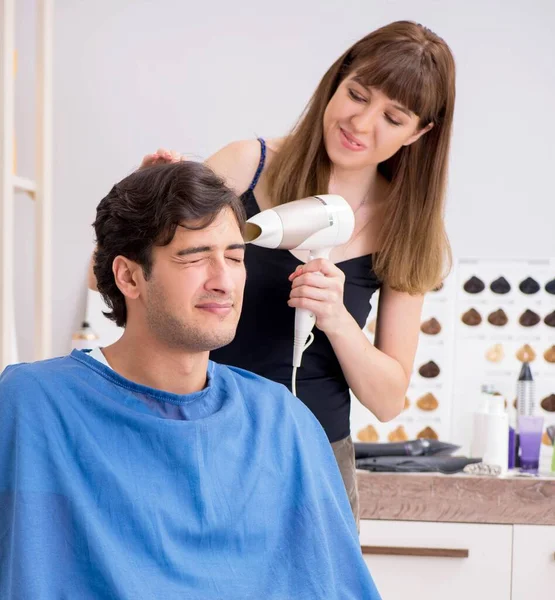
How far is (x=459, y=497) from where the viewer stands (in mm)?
2711

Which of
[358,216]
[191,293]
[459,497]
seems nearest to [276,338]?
[358,216]

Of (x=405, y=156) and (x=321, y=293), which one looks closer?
(x=321, y=293)

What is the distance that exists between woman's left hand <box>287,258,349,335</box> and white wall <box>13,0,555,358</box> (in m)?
1.49

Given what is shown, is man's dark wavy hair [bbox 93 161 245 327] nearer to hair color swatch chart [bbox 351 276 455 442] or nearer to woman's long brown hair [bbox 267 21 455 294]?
woman's long brown hair [bbox 267 21 455 294]

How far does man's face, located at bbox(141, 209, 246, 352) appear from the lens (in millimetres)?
1516

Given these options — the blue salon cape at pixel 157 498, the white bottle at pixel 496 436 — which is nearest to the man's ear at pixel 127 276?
the blue salon cape at pixel 157 498

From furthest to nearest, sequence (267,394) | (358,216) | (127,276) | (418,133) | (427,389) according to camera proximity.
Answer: (427,389)
(358,216)
(418,133)
(267,394)
(127,276)

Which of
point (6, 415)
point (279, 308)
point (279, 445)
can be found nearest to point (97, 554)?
point (6, 415)

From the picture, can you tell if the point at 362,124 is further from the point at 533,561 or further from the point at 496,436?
the point at 533,561

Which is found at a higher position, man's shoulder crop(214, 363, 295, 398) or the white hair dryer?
the white hair dryer

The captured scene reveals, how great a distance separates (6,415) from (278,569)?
52 centimetres

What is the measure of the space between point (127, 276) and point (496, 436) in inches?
65.8

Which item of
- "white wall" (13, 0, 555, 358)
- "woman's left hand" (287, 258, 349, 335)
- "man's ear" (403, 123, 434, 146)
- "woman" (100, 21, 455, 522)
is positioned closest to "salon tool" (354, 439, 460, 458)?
"white wall" (13, 0, 555, 358)

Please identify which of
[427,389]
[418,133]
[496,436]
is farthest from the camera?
[427,389]
